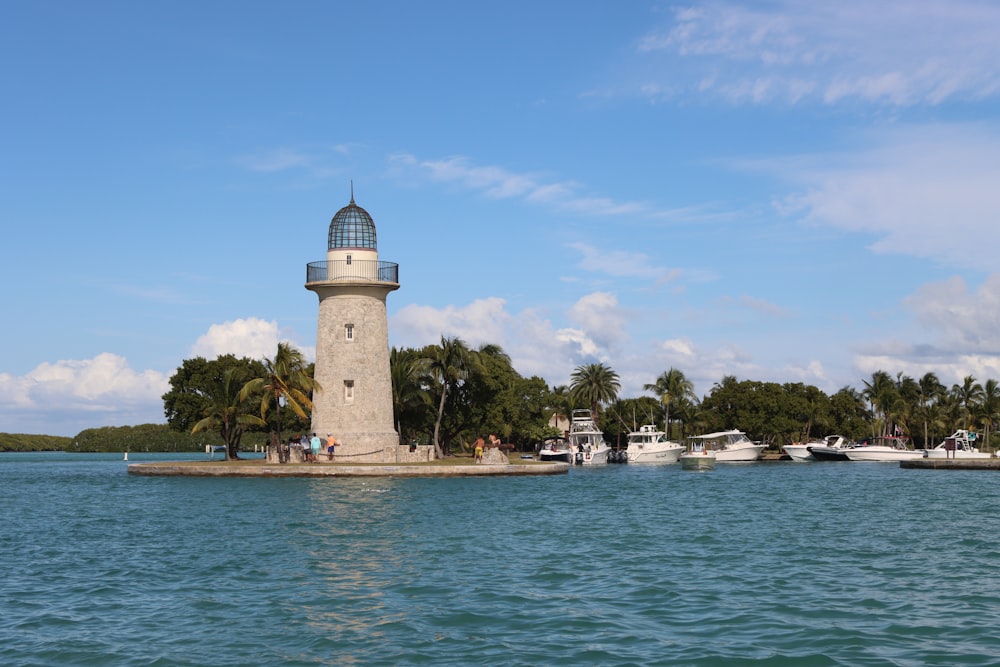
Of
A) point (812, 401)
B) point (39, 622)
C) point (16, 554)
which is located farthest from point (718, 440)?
point (39, 622)

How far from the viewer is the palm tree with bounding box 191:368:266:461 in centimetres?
6372

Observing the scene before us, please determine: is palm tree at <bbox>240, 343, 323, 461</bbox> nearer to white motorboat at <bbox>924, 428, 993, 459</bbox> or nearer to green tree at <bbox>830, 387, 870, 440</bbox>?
white motorboat at <bbox>924, 428, 993, 459</bbox>

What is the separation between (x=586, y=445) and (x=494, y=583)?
69.0 meters

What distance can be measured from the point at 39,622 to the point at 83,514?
20795 millimetres

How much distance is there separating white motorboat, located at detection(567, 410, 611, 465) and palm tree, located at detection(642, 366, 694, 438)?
71.7ft

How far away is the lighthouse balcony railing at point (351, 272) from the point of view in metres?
54.6

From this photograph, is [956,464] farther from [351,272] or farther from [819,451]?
[351,272]

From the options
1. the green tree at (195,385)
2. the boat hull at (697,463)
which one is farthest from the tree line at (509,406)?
the boat hull at (697,463)

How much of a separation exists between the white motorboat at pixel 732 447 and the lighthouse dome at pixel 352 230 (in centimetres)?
4832

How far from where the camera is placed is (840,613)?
16.9 metres

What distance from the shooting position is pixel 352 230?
5556 cm

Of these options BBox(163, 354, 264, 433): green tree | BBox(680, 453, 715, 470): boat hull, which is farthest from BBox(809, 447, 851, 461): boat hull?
BBox(163, 354, 264, 433): green tree

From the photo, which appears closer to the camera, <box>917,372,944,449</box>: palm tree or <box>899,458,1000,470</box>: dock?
<box>899,458,1000,470</box>: dock

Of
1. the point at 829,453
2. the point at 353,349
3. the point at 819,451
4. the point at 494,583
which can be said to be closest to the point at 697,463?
the point at 819,451
